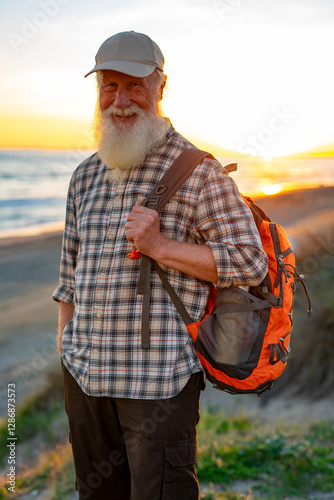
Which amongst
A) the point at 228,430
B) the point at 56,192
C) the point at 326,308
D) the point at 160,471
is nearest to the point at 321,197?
the point at 326,308

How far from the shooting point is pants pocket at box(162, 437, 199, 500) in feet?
6.27

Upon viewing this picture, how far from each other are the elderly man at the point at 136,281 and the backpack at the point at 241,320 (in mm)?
41

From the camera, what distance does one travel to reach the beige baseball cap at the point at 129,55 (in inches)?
78.7

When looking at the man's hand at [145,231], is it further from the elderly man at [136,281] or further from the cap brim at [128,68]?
the cap brim at [128,68]

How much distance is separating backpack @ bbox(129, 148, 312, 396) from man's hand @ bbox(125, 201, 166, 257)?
2.5 inches

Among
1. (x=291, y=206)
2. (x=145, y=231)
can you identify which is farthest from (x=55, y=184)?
(x=145, y=231)

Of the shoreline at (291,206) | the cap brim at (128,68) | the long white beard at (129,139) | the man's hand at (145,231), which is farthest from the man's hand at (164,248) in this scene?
the shoreline at (291,206)

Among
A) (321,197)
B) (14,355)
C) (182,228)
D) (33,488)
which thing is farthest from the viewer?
(321,197)

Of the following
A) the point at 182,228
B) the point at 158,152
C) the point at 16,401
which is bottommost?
the point at 16,401

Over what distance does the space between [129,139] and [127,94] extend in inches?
7.8

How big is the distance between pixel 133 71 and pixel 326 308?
447 centimetres

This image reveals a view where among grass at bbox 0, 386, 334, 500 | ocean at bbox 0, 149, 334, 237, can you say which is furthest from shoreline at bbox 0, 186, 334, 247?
grass at bbox 0, 386, 334, 500

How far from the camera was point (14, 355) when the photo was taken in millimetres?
7801

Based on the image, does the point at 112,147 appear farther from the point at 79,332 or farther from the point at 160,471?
the point at 160,471
